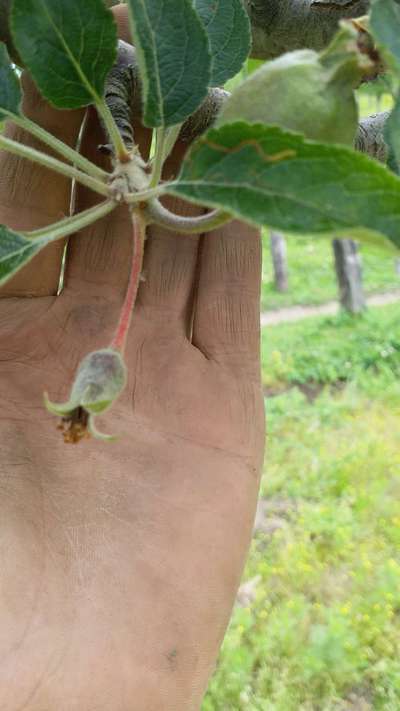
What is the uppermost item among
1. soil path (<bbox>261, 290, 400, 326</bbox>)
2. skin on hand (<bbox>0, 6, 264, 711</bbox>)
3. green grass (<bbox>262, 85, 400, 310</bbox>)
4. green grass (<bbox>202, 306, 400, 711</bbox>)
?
green grass (<bbox>262, 85, 400, 310</bbox>)

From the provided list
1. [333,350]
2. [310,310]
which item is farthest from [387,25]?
[310,310]

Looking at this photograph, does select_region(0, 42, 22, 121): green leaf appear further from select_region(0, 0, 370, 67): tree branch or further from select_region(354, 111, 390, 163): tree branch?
select_region(354, 111, 390, 163): tree branch

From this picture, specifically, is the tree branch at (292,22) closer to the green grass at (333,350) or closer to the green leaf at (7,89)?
the green leaf at (7,89)

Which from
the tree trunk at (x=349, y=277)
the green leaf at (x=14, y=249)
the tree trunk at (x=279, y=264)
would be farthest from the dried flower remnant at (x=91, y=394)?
the tree trunk at (x=279, y=264)

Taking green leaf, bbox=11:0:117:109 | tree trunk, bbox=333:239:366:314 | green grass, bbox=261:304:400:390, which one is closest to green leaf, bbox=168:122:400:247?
green leaf, bbox=11:0:117:109

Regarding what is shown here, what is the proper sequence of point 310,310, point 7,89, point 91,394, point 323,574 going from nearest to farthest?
point 91,394 < point 7,89 < point 323,574 < point 310,310

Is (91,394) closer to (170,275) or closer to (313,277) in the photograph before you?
(170,275)

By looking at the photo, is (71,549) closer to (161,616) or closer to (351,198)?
(161,616)
